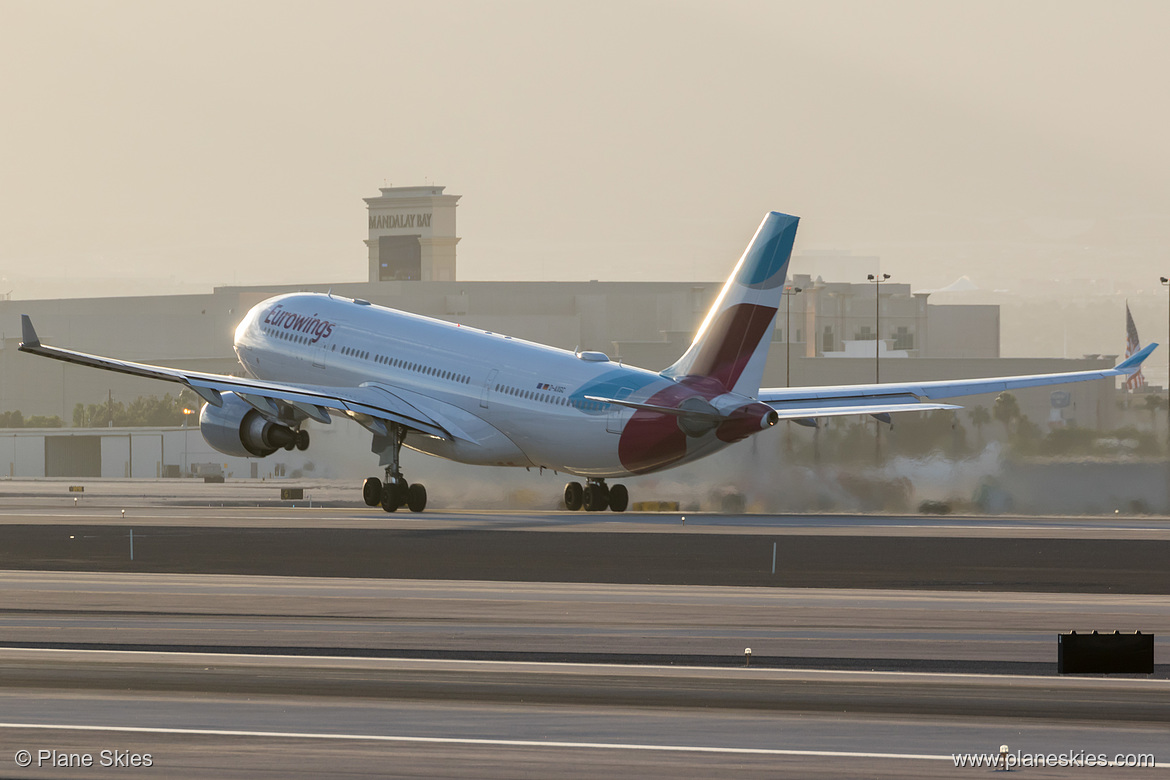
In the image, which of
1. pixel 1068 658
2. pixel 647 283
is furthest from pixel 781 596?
pixel 647 283

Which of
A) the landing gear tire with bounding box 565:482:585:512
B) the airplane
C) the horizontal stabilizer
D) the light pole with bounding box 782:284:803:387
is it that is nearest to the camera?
the horizontal stabilizer

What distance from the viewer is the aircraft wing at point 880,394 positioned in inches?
2133

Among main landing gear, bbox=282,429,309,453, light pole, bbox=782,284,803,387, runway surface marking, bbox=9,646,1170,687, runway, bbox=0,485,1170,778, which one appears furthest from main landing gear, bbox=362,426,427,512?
light pole, bbox=782,284,803,387

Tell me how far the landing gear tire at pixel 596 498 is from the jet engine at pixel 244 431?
10.5 meters

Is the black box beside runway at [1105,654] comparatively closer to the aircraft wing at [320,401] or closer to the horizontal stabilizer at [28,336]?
the horizontal stabilizer at [28,336]

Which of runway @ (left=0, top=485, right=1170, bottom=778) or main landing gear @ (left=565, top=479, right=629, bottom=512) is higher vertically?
main landing gear @ (left=565, top=479, right=629, bottom=512)

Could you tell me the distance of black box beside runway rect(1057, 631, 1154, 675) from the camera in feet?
65.0

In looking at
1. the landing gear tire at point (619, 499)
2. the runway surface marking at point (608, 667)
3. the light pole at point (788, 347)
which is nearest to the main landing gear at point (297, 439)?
the landing gear tire at point (619, 499)

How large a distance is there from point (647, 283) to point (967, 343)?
37476mm


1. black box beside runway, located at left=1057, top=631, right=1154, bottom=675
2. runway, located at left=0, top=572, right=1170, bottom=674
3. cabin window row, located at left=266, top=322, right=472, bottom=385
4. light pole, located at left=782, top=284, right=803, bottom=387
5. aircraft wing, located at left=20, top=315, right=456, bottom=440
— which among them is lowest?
runway, located at left=0, top=572, right=1170, bottom=674

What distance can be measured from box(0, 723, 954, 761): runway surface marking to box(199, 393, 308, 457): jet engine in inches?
1601

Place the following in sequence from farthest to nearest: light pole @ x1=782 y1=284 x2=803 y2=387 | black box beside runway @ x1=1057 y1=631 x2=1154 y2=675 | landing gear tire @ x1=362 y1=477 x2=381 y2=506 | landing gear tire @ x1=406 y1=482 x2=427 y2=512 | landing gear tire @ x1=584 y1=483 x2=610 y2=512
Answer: light pole @ x1=782 y1=284 x2=803 y2=387
landing gear tire @ x1=362 y1=477 x2=381 y2=506
landing gear tire @ x1=584 y1=483 x2=610 y2=512
landing gear tire @ x1=406 y1=482 x2=427 y2=512
black box beside runway @ x1=1057 y1=631 x2=1154 y2=675

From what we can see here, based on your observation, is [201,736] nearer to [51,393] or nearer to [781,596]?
[781,596]

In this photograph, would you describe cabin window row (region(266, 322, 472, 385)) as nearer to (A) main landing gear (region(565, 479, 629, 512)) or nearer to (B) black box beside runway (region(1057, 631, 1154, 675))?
(A) main landing gear (region(565, 479, 629, 512))
